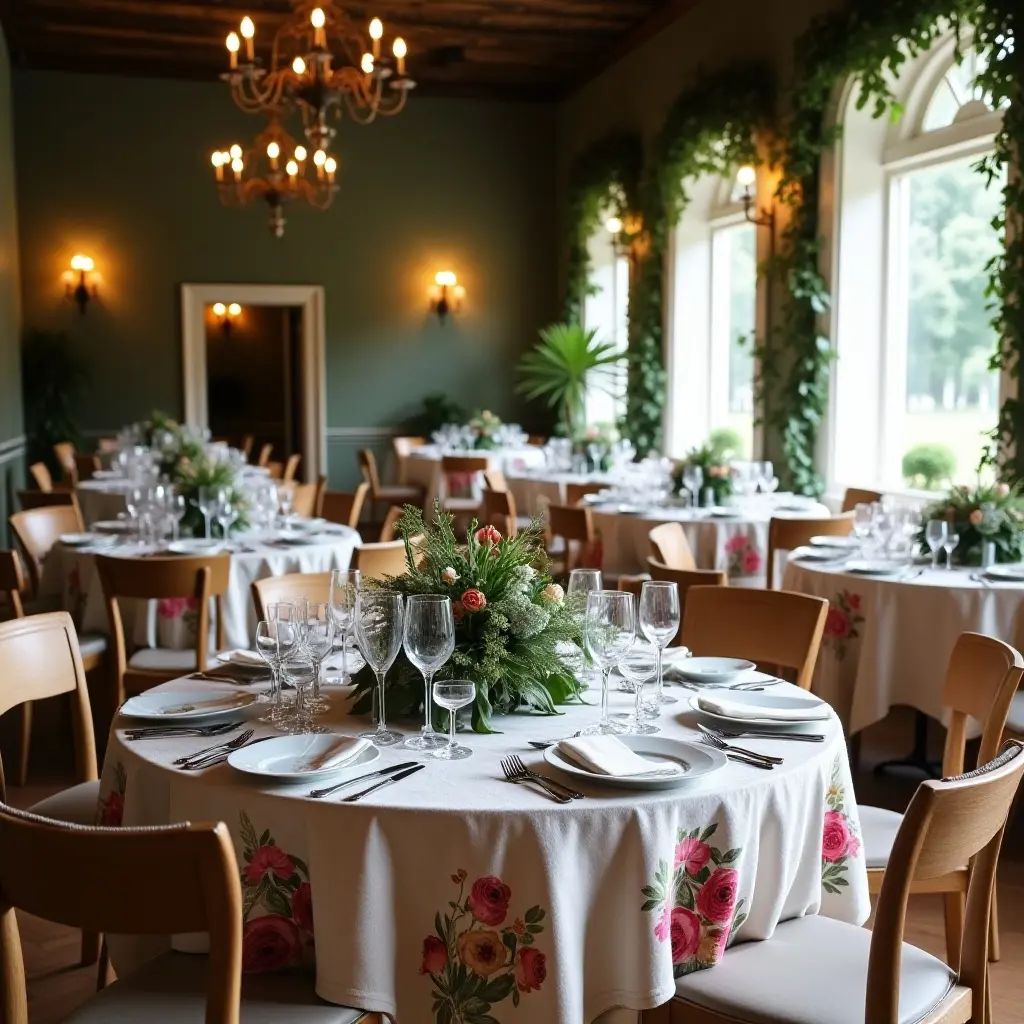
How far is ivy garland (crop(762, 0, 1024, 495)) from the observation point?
5945 mm

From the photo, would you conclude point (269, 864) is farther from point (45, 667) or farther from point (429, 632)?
point (45, 667)

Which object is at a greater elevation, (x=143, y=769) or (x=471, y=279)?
(x=471, y=279)

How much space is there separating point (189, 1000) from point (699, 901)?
853 millimetres

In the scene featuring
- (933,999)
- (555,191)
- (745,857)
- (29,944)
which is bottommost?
(29,944)

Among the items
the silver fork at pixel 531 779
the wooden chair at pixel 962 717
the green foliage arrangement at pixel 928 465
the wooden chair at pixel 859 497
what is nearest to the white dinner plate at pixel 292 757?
the silver fork at pixel 531 779

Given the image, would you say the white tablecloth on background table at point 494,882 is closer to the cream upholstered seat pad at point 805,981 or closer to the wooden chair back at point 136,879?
the cream upholstered seat pad at point 805,981

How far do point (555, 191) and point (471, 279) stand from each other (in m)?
1.31

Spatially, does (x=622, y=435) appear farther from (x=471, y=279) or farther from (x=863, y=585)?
(x=863, y=585)

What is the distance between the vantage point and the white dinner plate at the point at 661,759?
2047 mm

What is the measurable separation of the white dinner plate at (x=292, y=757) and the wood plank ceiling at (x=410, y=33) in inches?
338

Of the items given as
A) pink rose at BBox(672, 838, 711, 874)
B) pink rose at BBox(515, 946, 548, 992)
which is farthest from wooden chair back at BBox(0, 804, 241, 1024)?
pink rose at BBox(672, 838, 711, 874)

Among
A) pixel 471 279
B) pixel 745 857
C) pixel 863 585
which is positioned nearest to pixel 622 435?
pixel 471 279

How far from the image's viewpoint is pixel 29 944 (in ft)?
11.3

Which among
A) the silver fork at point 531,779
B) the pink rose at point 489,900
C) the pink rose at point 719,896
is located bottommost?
the pink rose at point 719,896
